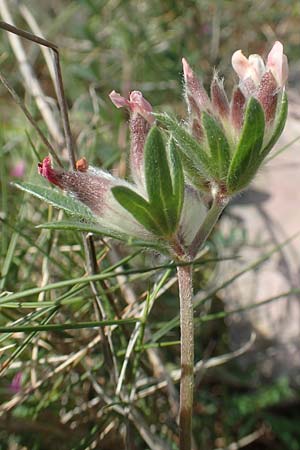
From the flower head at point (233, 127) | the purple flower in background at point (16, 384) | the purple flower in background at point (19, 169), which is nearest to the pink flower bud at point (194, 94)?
the flower head at point (233, 127)

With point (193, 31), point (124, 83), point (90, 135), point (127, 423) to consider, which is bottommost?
point (127, 423)

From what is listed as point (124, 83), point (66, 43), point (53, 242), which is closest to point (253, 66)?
point (53, 242)

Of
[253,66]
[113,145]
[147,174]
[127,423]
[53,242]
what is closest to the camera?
[147,174]

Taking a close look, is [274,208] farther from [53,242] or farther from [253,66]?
[253,66]

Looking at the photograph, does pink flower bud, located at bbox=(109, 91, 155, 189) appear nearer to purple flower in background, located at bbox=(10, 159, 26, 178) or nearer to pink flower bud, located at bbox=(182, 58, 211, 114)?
pink flower bud, located at bbox=(182, 58, 211, 114)

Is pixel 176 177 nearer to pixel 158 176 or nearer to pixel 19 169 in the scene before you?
pixel 158 176

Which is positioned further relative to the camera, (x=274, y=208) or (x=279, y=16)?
(x=279, y=16)

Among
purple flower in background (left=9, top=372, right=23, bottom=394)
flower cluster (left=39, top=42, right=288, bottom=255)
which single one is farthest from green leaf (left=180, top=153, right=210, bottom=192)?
purple flower in background (left=9, top=372, right=23, bottom=394)
